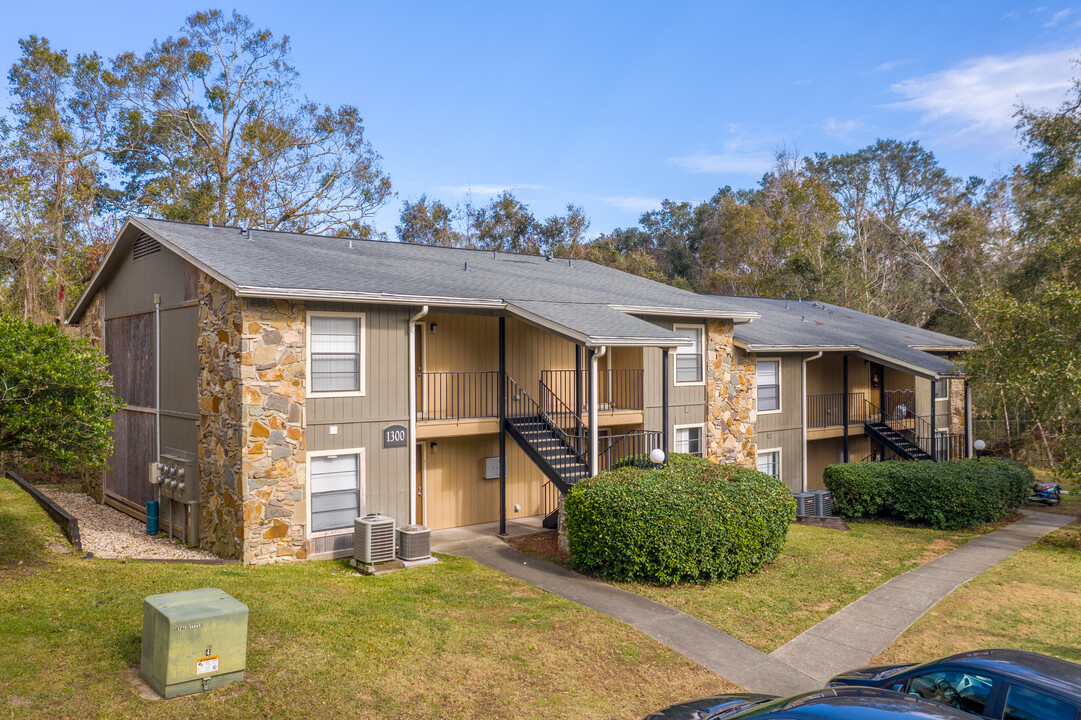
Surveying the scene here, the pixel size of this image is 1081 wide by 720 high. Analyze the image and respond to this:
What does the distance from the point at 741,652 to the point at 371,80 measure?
27294mm

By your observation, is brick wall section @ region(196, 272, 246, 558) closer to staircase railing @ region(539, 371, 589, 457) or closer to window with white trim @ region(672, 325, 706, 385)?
staircase railing @ region(539, 371, 589, 457)

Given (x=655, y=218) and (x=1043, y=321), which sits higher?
(x=655, y=218)

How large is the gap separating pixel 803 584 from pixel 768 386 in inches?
356

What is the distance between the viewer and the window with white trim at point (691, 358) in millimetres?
18219

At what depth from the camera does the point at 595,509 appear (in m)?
12.0

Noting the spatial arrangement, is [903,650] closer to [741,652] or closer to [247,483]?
[741,652]

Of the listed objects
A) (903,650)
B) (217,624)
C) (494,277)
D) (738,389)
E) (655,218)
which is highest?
(655,218)

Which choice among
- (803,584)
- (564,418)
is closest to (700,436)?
(564,418)

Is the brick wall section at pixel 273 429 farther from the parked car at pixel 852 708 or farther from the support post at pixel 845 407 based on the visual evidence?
the support post at pixel 845 407

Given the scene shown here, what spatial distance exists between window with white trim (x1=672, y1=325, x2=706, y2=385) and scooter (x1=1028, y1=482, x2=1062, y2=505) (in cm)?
1182

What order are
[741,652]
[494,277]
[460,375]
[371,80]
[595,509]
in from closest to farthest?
[741,652], [595,509], [460,375], [494,277], [371,80]

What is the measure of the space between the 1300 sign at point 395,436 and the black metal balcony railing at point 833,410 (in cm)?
1359

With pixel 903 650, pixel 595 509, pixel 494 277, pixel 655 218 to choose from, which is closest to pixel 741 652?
pixel 903 650

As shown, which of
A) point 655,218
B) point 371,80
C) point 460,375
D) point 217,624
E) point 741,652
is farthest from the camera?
point 655,218
